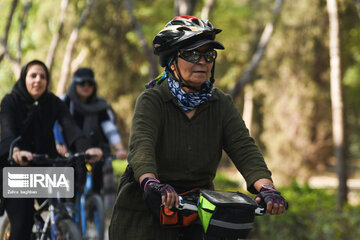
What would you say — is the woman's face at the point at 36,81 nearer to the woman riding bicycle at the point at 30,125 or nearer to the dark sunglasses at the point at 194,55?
the woman riding bicycle at the point at 30,125

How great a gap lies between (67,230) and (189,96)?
2096 mm

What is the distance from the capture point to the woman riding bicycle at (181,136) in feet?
9.41

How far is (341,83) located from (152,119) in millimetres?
6777

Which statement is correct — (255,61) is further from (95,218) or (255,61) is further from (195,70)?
(195,70)

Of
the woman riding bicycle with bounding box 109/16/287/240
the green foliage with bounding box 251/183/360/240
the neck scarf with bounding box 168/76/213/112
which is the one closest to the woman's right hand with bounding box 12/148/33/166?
the woman riding bicycle with bounding box 109/16/287/240

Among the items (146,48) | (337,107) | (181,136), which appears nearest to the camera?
(181,136)

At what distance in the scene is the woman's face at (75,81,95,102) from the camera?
7.03 m

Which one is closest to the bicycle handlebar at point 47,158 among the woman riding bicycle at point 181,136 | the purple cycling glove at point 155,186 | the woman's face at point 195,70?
the woman riding bicycle at point 181,136

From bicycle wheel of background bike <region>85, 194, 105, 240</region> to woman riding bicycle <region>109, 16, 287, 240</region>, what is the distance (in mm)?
3534

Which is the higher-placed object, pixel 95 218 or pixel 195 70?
pixel 195 70

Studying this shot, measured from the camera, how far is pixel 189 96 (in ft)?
9.63

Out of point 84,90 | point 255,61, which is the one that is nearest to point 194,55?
point 84,90

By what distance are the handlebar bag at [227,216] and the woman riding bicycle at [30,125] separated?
2.44 meters

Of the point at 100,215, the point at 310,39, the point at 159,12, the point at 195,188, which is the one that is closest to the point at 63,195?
the point at 100,215
